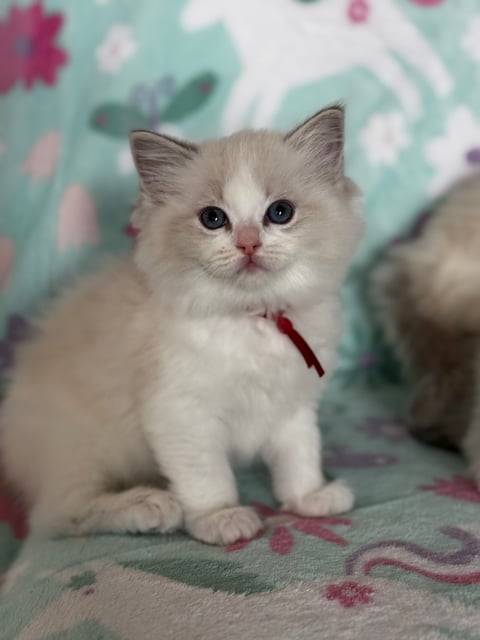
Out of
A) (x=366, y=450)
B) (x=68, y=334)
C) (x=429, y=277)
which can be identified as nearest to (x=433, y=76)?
(x=429, y=277)

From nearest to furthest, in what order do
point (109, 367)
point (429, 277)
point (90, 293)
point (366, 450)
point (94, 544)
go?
point (94, 544), point (109, 367), point (90, 293), point (366, 450), point (429, 277)

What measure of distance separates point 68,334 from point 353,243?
57 centimetres

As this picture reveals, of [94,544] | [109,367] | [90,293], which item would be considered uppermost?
[90,293]

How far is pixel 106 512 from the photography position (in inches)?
48.6

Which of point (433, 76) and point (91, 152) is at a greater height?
point (433, 76)

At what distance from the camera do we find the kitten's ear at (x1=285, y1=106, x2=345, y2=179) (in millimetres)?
1204

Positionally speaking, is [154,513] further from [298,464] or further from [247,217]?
[247,217]

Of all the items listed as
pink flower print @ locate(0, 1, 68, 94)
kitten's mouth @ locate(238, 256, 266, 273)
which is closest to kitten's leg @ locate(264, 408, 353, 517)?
kitten's mouth @ locate(238, 256, 266, 273)

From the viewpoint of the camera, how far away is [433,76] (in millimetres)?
1828

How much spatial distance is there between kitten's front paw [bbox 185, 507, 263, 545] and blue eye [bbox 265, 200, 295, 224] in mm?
480

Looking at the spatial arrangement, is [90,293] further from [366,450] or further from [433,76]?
[433,76]

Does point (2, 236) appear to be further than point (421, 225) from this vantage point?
No

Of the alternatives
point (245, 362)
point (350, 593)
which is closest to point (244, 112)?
point (245, 362)

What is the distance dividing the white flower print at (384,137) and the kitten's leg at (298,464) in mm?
773
